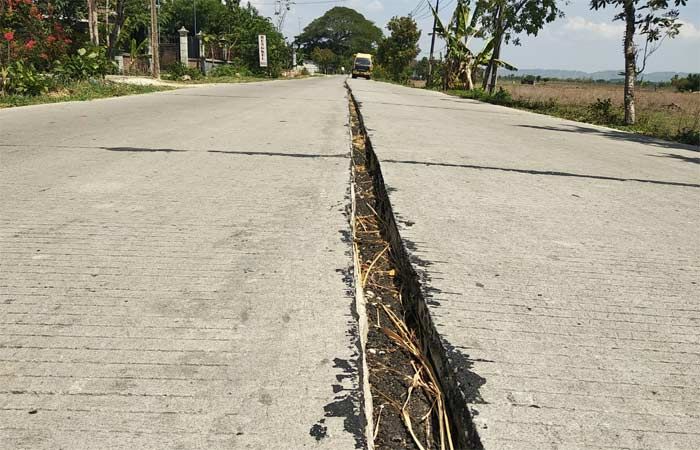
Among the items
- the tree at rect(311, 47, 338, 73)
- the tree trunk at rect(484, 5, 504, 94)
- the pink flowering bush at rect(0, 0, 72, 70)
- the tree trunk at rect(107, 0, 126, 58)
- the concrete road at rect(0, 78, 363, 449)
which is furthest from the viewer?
the tree at rect(311, 47, 338, 73)

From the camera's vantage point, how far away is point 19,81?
10328mm

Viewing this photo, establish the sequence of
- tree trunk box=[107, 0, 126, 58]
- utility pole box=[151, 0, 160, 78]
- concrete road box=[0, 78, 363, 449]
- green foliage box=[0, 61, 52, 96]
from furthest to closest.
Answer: tree trunk box=[107, 0, 126, 58], utility pole box=[151, 0, 160, 78], green foliage box=[0, 61, 52, 96], concrete road box=[0, 78, 363, 449]

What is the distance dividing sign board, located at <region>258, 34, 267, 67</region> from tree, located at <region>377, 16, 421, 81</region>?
14653mm

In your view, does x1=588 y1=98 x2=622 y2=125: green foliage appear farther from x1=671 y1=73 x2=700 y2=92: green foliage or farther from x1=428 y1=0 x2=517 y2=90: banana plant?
x1=671 y1=73 x2=700 y2=92: green foliage

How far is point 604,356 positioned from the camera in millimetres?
1459

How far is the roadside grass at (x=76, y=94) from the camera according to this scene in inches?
371

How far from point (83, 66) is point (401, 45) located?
40.8 metres

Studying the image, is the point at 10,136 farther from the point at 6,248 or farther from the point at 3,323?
the point at 3,323

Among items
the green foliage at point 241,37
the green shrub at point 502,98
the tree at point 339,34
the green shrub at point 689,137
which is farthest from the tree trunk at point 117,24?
the tree at point 339,34

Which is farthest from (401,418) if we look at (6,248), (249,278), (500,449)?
(6,248)

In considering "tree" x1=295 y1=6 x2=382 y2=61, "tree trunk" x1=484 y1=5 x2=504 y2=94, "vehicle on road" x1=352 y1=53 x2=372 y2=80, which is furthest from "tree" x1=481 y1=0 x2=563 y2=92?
"tree" x1=295 y1=6 x2=382 y2=61

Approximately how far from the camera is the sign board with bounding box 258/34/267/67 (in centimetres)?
3781

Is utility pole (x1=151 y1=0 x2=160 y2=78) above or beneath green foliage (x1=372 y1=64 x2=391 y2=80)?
beneath

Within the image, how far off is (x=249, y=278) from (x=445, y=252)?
0.85 meters
